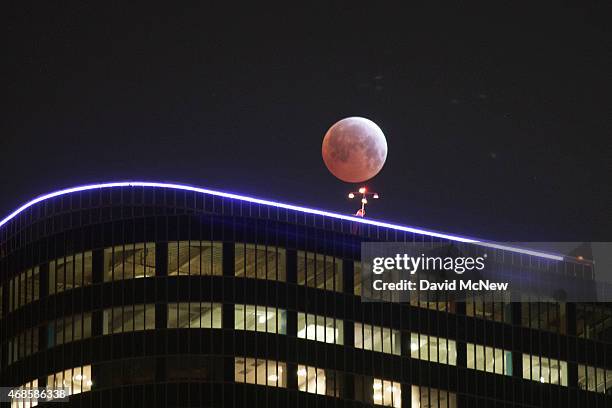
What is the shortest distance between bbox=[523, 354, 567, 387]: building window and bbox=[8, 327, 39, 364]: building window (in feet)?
133

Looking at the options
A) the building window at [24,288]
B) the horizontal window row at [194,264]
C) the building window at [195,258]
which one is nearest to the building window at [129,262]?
the horizontal window row at [194,264]

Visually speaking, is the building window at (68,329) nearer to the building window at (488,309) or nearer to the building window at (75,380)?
the building window at (75,380)

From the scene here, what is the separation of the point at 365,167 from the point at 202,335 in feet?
64.1

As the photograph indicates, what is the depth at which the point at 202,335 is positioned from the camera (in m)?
109

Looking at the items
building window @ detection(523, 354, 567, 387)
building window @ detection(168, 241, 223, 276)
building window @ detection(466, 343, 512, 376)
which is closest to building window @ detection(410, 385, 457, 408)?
building window @ detection(466, 343, 512, 376)

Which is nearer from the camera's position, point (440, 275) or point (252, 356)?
point (252, 356)

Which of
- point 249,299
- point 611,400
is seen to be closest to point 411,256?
point 249,299

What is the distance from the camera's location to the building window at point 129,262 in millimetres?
111188

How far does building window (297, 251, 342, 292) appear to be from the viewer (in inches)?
4476

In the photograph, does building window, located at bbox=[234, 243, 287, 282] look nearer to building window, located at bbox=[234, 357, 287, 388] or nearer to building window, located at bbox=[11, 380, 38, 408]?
building window, located at bbox=[234, 357, 287, 388]

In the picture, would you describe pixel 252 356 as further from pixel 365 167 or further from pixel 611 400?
pixel 611 400

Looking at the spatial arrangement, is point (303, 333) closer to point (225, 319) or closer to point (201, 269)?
point (225, 319)

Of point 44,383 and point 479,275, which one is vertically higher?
point 479,275

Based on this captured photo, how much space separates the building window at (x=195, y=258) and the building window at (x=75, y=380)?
10078mm
